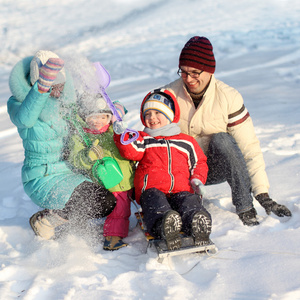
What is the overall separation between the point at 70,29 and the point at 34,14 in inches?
88.8

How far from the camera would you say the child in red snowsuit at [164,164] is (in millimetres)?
2594

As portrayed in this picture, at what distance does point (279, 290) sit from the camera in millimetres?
2021

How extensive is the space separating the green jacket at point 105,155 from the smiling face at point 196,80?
2.06 ft

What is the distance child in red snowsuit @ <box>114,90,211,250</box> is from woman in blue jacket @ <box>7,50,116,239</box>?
305 mm

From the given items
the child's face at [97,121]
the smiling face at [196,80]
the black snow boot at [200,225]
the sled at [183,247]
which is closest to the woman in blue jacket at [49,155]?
the child's face at [97,121]

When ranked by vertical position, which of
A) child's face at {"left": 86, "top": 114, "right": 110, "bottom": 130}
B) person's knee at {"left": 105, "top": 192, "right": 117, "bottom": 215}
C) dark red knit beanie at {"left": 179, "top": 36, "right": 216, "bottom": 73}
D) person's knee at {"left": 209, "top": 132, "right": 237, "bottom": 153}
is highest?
dark red knit beanie at {"left": 179, "top": 36, "right": 216, "bottom": 73}

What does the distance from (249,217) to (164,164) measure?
26.8 inches

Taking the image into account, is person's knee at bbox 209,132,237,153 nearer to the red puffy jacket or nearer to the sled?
the red puffy jacket

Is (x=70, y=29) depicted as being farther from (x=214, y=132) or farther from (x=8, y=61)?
(x=214, y=132)

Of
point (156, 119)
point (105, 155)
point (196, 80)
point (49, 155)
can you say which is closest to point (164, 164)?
point (156, 119)

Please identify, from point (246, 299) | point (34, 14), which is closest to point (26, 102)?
point (246, 299)

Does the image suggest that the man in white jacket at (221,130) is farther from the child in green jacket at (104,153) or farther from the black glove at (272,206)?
the child in green jacket at (104,153)

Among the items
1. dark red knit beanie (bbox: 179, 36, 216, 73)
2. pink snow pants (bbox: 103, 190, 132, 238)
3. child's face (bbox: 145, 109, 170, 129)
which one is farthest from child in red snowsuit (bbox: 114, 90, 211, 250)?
dark red knit beanie (bbox: 179, 36, 216, 73)

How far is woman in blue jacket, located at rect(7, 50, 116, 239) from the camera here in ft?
8.52
